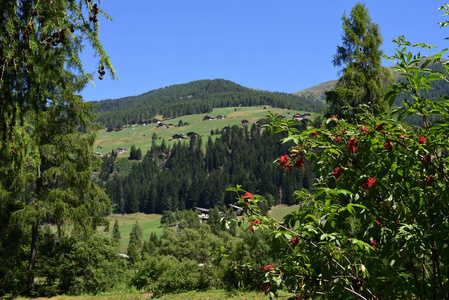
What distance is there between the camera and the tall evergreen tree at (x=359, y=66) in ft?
51.7

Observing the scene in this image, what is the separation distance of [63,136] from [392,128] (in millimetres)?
17608

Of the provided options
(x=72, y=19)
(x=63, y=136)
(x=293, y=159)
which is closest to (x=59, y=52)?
(x=72, y=19)

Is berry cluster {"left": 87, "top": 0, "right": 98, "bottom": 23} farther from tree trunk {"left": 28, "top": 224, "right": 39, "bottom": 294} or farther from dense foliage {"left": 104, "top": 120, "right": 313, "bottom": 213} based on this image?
dense foliage {"left": 104, "top": 120, "right": 313, "bottom": 213}

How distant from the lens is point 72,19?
4.91m

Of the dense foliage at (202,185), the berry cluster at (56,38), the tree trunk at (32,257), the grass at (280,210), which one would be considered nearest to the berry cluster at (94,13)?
the berry cluster at (56,38)

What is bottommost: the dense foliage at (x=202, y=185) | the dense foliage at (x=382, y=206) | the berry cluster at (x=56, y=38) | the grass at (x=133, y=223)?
the grass at (x=133, y=223)

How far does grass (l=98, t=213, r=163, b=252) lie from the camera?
117m

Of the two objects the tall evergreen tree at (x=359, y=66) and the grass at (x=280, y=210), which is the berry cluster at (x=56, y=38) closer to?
the tall evergreen tree at (x=359, y=66)

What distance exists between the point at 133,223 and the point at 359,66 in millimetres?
144248

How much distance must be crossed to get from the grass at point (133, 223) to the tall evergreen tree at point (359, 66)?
10271cm

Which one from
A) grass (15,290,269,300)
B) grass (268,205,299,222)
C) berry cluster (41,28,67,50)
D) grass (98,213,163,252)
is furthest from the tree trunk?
grass (268,205,299,222)

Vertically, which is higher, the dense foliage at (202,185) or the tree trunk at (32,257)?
the tree trunk at (32,257)

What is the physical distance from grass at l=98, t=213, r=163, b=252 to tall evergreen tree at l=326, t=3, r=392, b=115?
103 meters

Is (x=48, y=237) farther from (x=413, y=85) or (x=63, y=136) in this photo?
(x=413, y=85)
